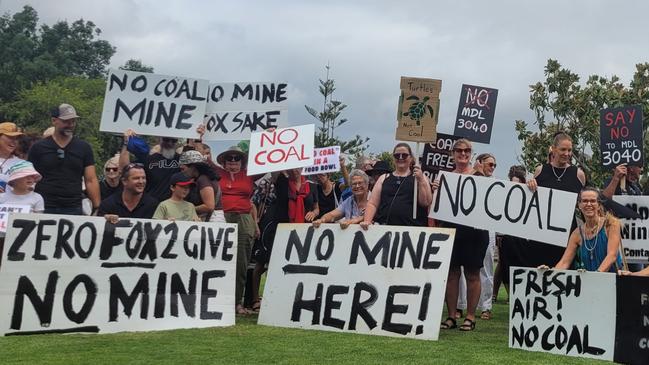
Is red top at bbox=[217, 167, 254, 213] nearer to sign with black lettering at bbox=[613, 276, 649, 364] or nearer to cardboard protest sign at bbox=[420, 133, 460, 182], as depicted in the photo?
cardboard protest sign at bbox=[420, 133, 460, 182]

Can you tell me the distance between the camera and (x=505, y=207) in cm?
860

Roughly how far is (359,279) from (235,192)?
209 centimetres

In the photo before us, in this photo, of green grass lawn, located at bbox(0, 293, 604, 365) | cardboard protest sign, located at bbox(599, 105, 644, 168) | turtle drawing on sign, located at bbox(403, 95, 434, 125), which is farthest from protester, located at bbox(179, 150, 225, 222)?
cardboard protest sign, located at bbox(599, 105, 644, 168)

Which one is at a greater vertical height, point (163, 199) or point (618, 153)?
point (618, 153)

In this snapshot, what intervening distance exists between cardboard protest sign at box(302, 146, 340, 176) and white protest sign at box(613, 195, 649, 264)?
4.37 metres

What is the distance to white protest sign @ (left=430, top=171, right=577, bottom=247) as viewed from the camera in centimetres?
838

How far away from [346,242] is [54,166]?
3.07 meters

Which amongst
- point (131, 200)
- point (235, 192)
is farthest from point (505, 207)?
point (131, 200)

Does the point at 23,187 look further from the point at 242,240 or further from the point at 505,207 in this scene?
the point at 505,207

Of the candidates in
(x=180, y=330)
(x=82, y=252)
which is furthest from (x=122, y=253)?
(x=180, y=330)

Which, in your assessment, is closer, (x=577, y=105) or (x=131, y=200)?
(x=131, y=200)

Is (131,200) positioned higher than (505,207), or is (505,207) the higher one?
(505,207)

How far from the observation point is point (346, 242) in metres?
8.71

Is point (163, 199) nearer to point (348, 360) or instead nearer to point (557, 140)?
point (348, 360)
